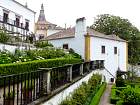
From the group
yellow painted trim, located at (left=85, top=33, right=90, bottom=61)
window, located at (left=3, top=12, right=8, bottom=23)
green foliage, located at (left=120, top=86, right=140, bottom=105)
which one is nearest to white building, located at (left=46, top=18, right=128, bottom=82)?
yellow painted trim, located at (left=85, top=33, right=90, bottom=61)

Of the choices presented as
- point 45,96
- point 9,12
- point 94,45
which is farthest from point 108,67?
point 45,96

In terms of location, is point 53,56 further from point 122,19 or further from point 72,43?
point 122,19

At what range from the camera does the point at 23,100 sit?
29.7ft

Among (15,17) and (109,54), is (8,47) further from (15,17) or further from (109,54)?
(109,54)

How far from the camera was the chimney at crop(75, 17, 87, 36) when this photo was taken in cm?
3580

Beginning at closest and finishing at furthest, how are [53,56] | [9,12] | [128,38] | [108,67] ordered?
[53,56]
[9,12]
[108,67]
[128,38]

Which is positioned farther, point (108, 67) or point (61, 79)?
point (108, 67)

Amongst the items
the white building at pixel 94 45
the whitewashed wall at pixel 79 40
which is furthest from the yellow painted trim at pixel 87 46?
the whitewashed wall at pixel 79 40

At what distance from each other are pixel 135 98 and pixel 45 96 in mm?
11736

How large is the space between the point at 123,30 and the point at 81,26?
92.6 ft

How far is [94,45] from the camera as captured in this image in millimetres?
36656

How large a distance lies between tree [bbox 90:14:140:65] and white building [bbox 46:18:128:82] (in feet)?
58.1

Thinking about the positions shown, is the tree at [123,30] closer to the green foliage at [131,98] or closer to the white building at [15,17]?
the white building at [15,17]

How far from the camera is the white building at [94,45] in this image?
35.8 m
